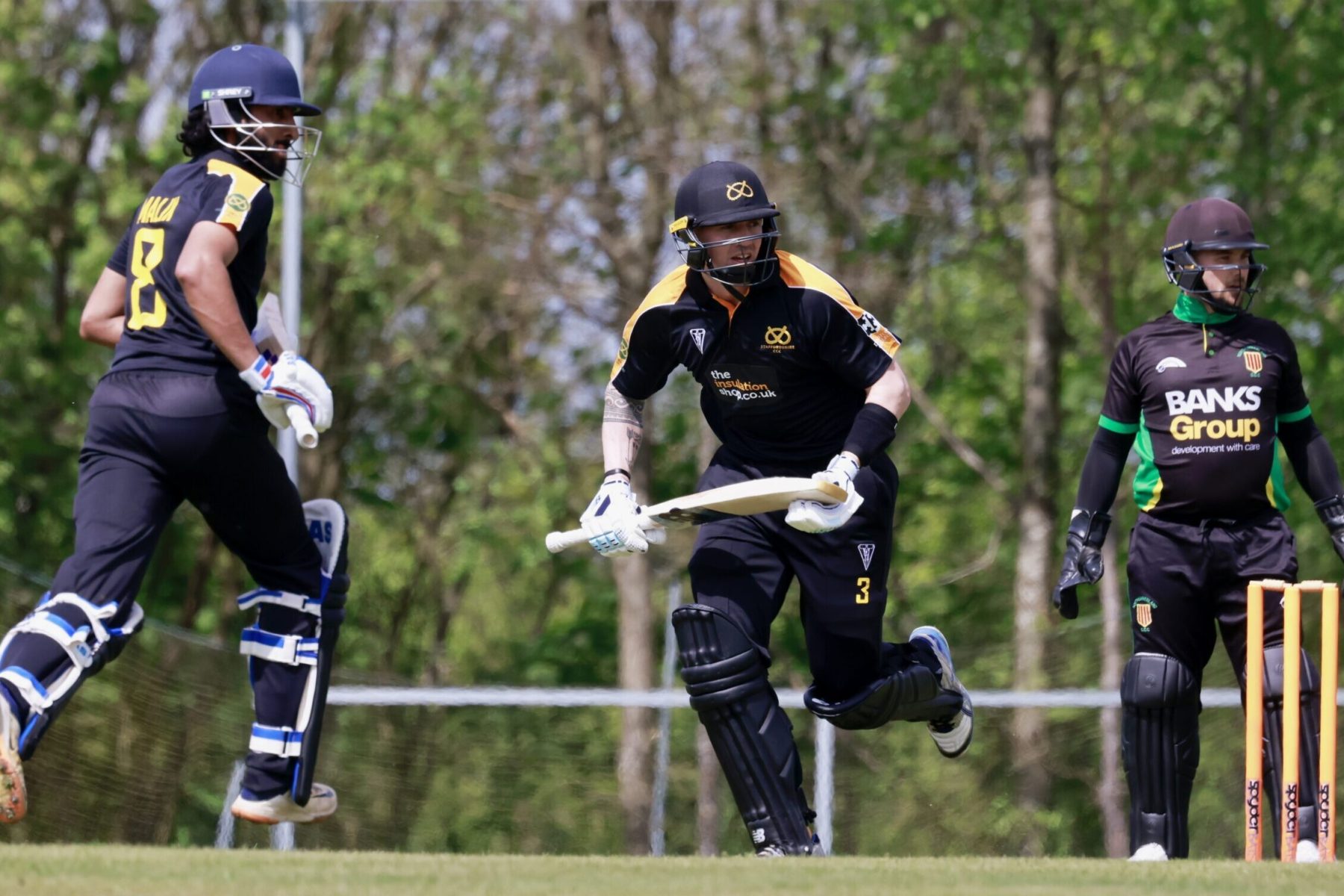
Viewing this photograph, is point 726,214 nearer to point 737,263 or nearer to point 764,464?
point 737,263

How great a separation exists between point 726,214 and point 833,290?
1.37 feet

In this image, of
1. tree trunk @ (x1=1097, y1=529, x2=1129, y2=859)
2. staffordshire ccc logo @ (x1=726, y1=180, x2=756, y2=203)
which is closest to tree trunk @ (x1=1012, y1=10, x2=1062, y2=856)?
tree trunk @ (x1=1097, y1=529, x2=1129, y2=859)

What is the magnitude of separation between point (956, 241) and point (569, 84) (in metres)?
4.21

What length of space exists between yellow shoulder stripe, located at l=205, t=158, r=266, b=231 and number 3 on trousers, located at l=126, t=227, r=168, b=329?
233 millimetres

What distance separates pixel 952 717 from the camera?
6883mm

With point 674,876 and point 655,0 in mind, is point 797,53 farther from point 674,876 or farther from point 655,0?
point 674,876

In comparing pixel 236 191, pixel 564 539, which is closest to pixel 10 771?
pixel 564 539

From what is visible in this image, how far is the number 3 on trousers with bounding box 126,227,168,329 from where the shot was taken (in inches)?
237

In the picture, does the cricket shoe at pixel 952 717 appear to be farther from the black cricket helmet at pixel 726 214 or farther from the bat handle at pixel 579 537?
the black cricket helmet at pixel 726 214

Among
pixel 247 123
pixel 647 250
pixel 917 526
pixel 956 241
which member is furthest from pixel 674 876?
pixel 917 526

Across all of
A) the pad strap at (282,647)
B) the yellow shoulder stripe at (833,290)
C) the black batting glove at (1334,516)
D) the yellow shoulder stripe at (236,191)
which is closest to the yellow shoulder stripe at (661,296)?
the yellow shoulder stripe at (833,290)

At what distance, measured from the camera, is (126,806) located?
431 inches

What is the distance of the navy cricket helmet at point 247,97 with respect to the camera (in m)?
6.19

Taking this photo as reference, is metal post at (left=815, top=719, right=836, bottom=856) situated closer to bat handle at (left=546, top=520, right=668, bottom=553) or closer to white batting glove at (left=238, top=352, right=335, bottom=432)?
bat handle at (left=546, top=520, right=668, bottom=553)
